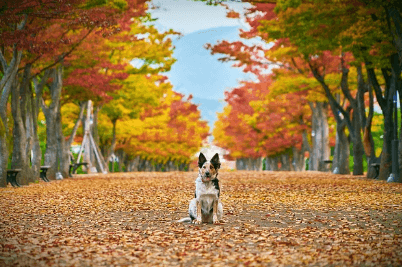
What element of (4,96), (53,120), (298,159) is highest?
(4,96)

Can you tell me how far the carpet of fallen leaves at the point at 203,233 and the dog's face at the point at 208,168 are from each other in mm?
793

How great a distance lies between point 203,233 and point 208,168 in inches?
38.1

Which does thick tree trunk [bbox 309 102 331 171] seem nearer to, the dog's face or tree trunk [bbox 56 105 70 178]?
tree trunk [bbox 56 105 70 178]

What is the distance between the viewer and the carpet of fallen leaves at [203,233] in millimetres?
5883

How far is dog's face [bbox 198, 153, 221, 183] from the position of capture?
7832 millimetres

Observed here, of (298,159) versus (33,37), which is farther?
(298,159)

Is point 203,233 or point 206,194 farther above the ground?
point 206,194

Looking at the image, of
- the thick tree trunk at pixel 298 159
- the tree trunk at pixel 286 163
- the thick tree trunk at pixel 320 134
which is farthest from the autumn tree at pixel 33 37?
the tree trunk at pixel 286 163

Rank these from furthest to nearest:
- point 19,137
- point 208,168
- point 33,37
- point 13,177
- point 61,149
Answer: point 61,149, point 19,137, point 13,177, point 33,37, point 208,168

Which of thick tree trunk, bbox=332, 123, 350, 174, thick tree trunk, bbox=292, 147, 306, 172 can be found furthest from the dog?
thick tree trunk, bbox=292, 147, 306, 172

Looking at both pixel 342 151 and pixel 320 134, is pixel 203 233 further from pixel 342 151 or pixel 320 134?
pixel 320 134

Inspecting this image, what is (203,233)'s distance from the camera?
7555 mm

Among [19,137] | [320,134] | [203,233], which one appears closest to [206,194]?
[203,233]

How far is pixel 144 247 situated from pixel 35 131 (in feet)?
53.5
